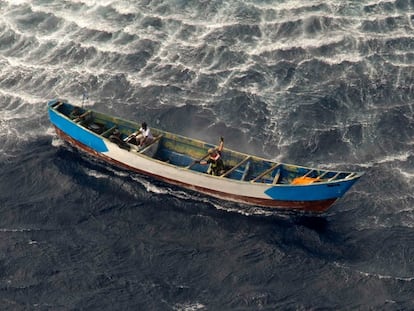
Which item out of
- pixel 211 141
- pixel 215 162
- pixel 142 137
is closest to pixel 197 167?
pixel 215 162

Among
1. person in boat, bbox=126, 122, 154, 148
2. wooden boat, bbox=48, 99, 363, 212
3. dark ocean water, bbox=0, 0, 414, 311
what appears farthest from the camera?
person in boat, bbox=126, 122, 154, 148

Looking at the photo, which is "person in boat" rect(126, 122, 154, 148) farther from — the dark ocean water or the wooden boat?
the dark ocean water

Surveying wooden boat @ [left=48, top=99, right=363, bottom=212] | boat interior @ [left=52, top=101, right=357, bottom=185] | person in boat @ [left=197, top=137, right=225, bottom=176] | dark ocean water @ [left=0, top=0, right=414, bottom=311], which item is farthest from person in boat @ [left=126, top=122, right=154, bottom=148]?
person in boat @ [left=197, top=137, right=225, bottom=176]

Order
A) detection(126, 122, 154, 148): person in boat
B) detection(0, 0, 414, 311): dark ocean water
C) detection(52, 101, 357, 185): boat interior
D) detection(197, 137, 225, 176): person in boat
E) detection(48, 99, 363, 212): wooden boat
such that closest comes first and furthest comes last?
detection(0, 0, 414, 311): dark ocean water → detection(48, 99, 363, 212): wooden boat → detection(52, 101, 357, 185): boat interior → detection(197, 137, 225, 176): person in boat → detection(126, 122, 154, 148): person in boat

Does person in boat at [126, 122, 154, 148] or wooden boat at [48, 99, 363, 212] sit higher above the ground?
person in boat at [126, 122, 154, 148]

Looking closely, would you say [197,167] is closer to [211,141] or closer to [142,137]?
[211,141]

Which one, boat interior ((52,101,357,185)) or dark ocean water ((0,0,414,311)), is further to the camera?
boat interior ((52,101,357,185))

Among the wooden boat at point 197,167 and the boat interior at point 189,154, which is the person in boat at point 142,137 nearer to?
the boat interior at point 189,154
